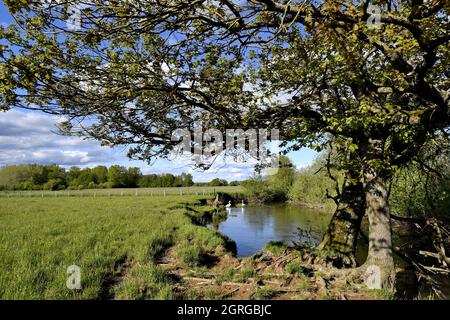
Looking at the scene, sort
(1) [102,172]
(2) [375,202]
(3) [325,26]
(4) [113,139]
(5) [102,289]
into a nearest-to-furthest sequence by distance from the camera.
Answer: (3) [325,26] → (5) [102,289] → (2) [375,202] → (4) [113,139] → (1) [102,172]

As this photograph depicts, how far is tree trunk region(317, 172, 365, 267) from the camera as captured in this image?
1035 cm

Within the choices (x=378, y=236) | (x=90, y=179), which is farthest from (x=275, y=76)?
(x=90, y=179)

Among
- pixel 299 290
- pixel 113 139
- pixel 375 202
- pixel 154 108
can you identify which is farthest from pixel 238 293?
pixel 113 139

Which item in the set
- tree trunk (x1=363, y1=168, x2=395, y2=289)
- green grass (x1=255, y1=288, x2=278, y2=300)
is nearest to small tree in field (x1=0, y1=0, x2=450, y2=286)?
tree trunk (x1=363, y1=168, x2=395, y2=289)

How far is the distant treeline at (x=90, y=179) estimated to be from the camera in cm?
8181

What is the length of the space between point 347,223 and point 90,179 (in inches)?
3557

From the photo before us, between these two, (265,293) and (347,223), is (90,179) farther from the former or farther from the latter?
(265,293)

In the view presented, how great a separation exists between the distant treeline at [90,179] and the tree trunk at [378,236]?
68.3 metres

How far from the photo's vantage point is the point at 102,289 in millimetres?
6699

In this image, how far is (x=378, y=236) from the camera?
28.3 ft

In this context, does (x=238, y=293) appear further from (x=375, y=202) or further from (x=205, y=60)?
(x=205, y=60)

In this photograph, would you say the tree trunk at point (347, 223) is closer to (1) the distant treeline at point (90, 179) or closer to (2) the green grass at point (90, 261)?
(2) the green grass at point (90, 261)

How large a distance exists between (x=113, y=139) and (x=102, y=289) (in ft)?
16.6

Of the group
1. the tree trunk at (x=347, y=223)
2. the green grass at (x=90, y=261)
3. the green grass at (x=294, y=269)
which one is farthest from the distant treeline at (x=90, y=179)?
the green grass at (x=294, y=269)
